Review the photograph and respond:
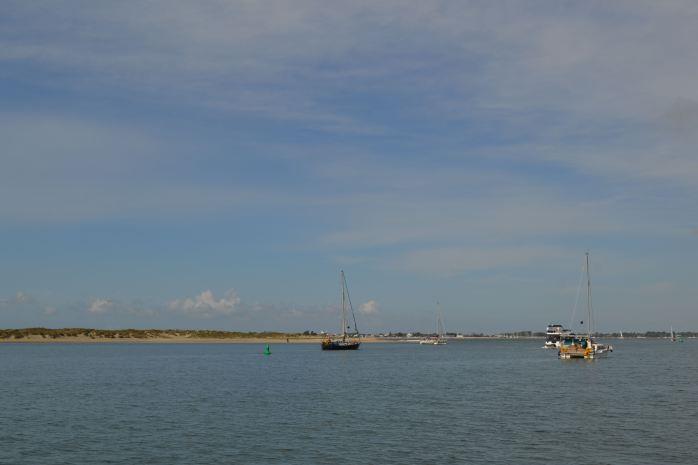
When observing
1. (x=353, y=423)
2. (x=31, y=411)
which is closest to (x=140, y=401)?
(x=31, y=411)

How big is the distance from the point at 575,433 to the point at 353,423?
16.1 metres

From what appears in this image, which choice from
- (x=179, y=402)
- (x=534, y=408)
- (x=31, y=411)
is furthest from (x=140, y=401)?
(x=534, y=408)

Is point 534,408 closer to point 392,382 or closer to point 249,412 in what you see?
point 249,412

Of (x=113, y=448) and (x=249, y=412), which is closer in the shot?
(x=113, y=448)

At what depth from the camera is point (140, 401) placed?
6769 centimetres

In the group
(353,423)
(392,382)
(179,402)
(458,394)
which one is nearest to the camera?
(353,423)

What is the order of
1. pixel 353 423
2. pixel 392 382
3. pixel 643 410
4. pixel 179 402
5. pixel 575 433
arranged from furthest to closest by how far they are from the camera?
pixel 392 382, pixel 179 402, pixel 643 410, pixel 353 423, pixel 575 433

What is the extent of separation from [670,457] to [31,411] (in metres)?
50.8

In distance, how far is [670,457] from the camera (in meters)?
38.6

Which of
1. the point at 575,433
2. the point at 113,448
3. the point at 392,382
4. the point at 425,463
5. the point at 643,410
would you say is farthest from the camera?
the point at 392,382

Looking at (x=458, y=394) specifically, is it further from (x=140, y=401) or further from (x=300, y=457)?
(x=300, y=457)

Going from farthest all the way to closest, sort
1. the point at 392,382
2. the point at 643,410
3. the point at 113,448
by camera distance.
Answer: the point at 392,382
the point at 643,410
the point at 113,448

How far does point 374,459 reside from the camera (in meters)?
38.4

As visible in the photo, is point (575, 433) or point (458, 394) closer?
point (575, 433)
